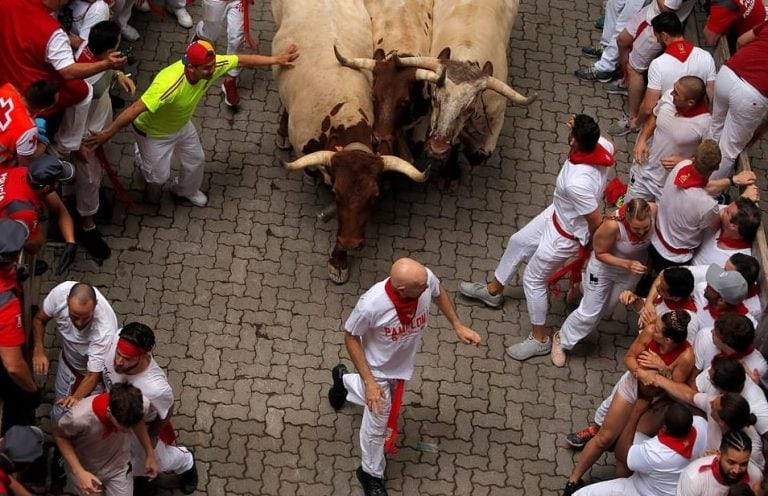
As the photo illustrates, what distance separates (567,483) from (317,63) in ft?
16.0

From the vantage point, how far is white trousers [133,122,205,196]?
35.3ft

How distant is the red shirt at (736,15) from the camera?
1151 cm

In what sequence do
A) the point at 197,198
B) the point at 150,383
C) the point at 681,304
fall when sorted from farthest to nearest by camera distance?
the point at 197,198 < the point at 681,304 < the point at 150,383

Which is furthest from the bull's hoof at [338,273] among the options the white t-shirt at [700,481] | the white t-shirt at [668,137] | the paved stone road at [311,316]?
the white t-shirt at [700,481]

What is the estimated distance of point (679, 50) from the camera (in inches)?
433

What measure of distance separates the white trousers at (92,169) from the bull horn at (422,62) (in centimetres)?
290

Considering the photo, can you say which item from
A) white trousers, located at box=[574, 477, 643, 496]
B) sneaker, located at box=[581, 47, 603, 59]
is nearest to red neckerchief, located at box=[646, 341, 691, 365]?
white trousers, located at box=[574, 477, 643, 496]

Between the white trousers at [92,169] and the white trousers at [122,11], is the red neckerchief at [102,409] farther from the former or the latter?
the white trousers at [122,11]

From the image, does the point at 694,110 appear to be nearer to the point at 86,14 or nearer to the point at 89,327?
the point at 89,327

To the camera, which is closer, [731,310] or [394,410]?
[731,310]

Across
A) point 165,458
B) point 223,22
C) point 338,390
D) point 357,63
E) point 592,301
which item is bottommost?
point 338,390

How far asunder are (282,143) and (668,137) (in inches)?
163

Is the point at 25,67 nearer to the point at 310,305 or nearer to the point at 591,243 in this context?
the point at 310,305

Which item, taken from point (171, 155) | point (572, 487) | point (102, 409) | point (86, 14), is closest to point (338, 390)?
point (572, 487)
